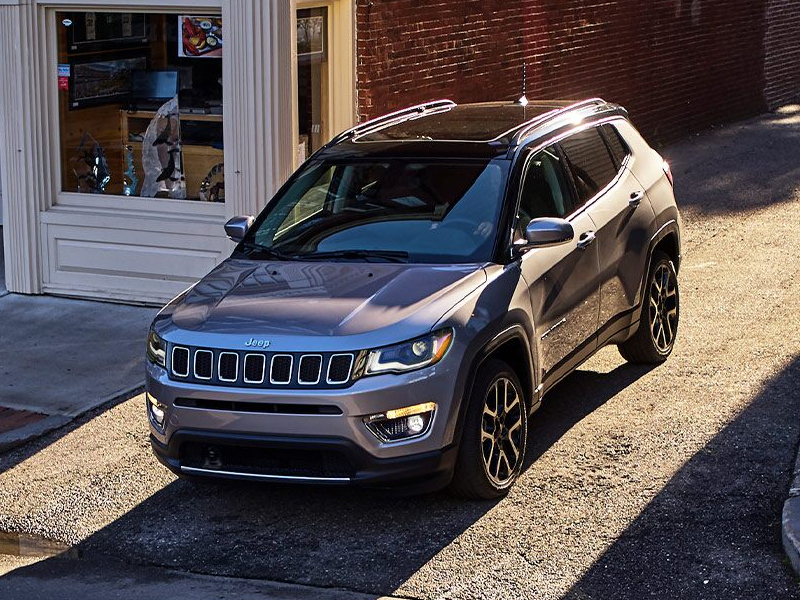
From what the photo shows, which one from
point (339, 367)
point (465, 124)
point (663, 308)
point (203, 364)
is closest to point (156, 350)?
point (203, 364)

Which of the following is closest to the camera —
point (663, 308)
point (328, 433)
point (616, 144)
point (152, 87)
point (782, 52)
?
point (328, 433)

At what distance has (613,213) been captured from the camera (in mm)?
8289

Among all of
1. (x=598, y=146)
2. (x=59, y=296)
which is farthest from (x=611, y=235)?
(x=59, y=296)

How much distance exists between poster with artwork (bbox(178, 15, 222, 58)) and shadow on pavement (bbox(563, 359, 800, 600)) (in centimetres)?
527

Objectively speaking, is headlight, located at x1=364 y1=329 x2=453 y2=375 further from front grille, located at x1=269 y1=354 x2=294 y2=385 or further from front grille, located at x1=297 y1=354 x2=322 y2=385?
front grille, located at x1=269 y1=354 x2=294 y2=385

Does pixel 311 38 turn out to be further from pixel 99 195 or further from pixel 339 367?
pixel 339 367

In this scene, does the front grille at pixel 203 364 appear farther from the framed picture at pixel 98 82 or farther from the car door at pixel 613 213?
the framed picture at pixel 98 82

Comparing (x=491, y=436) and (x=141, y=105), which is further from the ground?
(x=141, y=105)

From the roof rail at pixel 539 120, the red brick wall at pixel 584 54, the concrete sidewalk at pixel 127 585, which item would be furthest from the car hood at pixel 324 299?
the red brick wall at pixel 584 54

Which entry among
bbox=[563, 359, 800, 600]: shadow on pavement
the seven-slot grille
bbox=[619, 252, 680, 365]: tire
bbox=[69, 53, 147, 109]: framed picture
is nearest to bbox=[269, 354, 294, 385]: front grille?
the seven-slot grille

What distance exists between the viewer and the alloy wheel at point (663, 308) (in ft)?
29.4

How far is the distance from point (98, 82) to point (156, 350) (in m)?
5.31

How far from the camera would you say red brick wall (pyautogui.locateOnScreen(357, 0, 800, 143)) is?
12.8 m

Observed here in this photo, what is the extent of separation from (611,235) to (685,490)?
1.87 m
